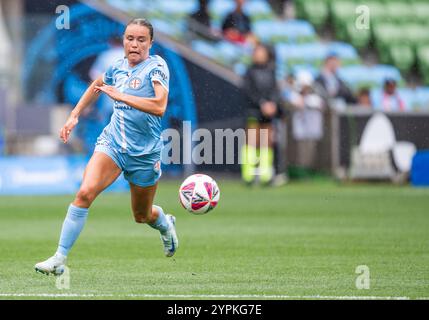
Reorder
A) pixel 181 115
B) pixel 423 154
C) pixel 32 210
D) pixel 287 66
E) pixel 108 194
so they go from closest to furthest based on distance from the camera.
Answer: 1. pixel 32 210
2. pixel 108 194
3. pixel 423 154
4. pixel 181 115
5. pixel 287 66

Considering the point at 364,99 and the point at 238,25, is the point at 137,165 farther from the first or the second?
the point at 364,99

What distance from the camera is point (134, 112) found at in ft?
29.8

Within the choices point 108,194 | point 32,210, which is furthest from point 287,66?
point 32,210

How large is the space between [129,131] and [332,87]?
43.6ft

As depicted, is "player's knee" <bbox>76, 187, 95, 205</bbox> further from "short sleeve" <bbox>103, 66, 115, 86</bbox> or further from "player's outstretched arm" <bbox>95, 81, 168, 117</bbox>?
"short sleeve" <bbox>103, 66, 115, 86</bbox>

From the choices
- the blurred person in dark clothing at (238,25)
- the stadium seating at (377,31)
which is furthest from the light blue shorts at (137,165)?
the stadium seating at (377,31)

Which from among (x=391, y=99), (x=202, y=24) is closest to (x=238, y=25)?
(x=202, y=24)

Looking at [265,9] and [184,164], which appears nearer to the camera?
[184,164]

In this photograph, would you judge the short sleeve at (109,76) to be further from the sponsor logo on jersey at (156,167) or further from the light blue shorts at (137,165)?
the sponsor logo on jersey at (156,167)

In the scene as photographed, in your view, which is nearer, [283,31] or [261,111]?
[261,111]

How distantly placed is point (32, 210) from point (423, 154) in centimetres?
748

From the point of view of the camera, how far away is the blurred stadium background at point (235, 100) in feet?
55.7

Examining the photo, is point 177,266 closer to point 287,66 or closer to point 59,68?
point 59,68

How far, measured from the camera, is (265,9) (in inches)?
1037
